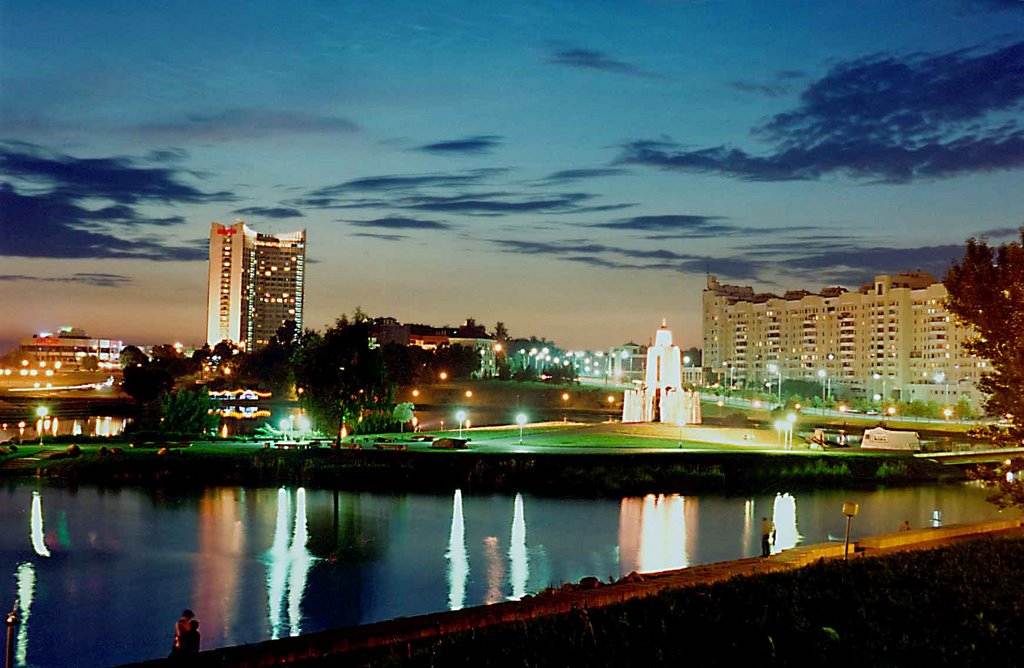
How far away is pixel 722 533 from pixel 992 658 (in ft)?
86.7

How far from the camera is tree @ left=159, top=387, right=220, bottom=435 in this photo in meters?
61.5

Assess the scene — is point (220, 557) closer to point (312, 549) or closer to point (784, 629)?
point (312, 549)

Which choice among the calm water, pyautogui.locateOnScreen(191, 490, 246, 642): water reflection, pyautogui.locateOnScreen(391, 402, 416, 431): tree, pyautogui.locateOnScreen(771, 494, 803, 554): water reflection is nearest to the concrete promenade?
the calm water

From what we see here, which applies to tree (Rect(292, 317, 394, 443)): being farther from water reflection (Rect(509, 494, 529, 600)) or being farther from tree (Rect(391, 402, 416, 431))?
water reflection (Rect(509, 494, 529, 600))

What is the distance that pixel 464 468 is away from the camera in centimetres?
4788

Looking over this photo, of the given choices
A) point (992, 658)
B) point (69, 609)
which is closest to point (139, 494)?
point (69, 609)

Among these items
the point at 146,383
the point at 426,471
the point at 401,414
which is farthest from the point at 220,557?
the point at 146,383

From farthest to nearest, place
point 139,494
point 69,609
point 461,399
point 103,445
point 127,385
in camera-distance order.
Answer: point 461,399
point 127,385
point 103,445
point 139,494
point 69,609

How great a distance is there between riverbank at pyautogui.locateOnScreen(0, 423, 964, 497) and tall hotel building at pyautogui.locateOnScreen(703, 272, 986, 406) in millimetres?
60209

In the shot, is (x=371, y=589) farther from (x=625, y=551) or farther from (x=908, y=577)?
(x=908, y=577)

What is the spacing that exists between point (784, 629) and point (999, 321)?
1295cm

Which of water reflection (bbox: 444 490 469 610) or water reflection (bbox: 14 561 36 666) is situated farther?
water reflection (bbox: 444 490 469 610)

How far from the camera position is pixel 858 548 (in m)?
20.3

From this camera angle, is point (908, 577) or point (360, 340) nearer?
point (908, 577)
